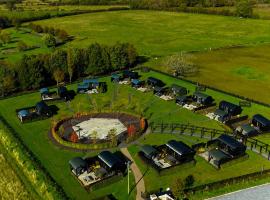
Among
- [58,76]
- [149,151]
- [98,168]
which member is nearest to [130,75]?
[58,76]

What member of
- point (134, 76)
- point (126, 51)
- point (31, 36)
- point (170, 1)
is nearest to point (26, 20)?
point (31, 36)

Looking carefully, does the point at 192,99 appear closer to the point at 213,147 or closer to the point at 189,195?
the point at 213,147

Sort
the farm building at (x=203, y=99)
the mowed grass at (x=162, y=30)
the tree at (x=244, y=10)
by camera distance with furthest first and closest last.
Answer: the tree at (x=244, y=10) < the mowed grass at (x=162, y=30) < the farm building at (x=203, y=99)

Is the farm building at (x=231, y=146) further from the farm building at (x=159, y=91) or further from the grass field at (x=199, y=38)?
the grass field at (x=199, y=38)

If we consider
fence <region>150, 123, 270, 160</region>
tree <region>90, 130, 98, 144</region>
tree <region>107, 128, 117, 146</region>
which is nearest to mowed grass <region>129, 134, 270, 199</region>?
fence <region>150, 123, 270, 160</region>

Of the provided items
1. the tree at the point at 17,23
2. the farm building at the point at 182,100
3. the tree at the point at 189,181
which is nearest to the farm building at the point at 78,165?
the tree at the point at 189,181

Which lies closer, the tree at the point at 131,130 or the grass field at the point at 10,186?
the grass field at the point at 10,186

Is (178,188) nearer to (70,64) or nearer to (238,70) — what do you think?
(70,64)
